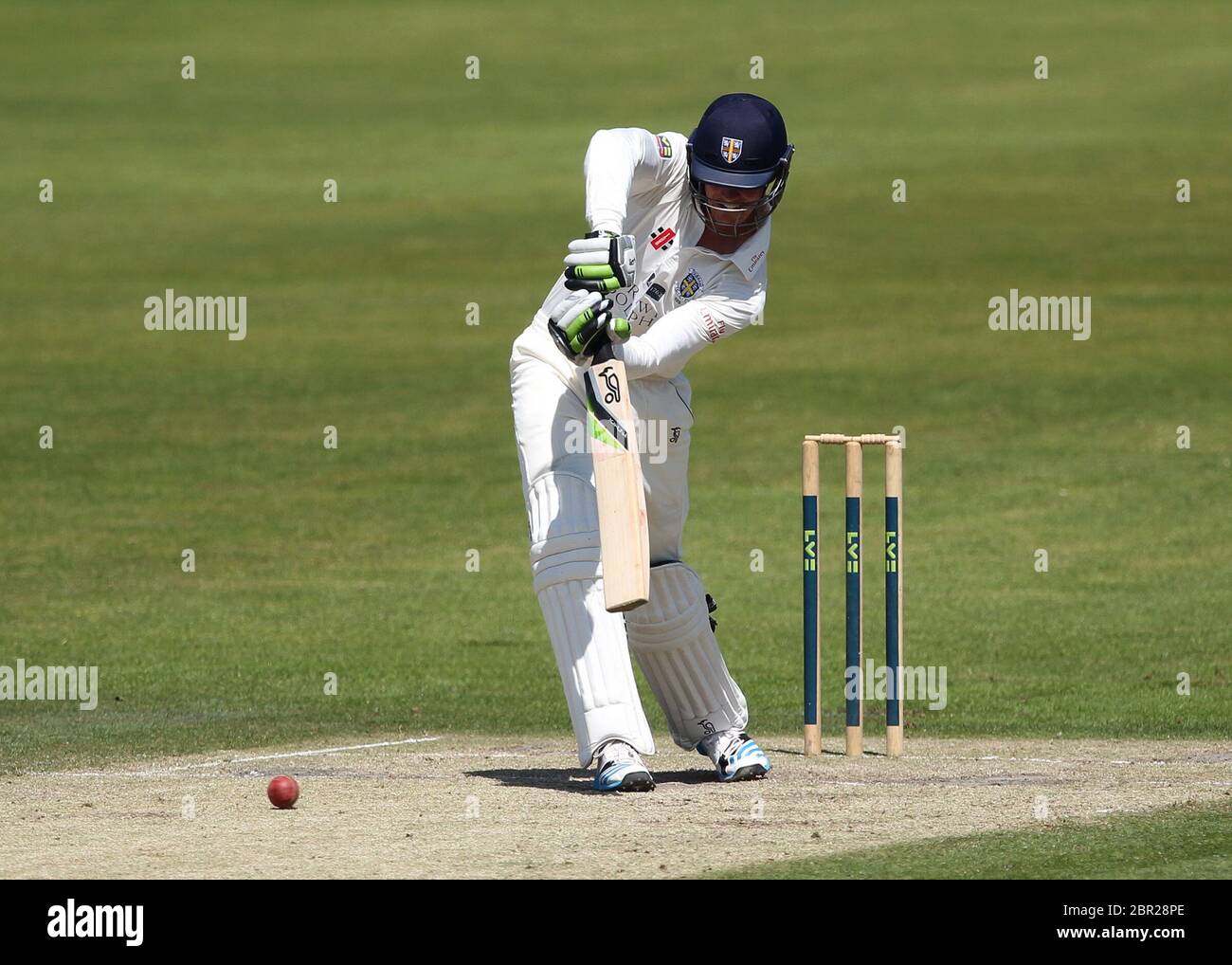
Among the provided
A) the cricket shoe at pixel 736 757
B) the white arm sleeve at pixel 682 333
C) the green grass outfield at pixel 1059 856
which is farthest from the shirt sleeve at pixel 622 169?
the green grass outfield at pixel 1059 856

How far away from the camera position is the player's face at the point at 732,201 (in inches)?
278

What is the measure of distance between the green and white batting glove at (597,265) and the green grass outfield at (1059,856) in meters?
1.84

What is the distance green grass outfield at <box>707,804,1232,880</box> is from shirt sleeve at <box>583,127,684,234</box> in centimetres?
209

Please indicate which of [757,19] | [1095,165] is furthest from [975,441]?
[757,19]

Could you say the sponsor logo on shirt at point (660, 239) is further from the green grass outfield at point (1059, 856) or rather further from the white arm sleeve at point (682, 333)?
the green grass outfield at point (1059, 856)

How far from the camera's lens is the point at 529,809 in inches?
258

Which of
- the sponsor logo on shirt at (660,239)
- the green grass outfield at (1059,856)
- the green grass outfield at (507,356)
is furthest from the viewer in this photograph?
the green grass outfield at (507,356)

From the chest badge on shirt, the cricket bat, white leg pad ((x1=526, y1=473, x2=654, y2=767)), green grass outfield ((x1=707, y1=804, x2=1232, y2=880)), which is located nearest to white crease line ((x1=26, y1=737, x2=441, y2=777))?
white leg pad ((x1=526, y1=473, x2=654, y2=767))

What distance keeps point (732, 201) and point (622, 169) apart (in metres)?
0.43

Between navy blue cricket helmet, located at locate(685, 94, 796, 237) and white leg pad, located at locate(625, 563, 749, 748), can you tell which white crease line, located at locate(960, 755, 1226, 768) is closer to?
white leg pad, located at locate(625, 563, 749, 748)

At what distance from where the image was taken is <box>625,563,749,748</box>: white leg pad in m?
7.41

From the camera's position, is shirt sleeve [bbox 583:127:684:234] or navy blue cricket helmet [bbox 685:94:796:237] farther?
navy blue cricket helmet [bbox 685:94:796:237]

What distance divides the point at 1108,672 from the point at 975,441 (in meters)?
7.39

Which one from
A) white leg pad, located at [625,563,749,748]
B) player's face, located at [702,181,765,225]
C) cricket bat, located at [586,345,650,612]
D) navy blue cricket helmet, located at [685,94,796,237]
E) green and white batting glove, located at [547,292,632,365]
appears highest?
navy blue cricket helmet, located at [685,94,796,237]
